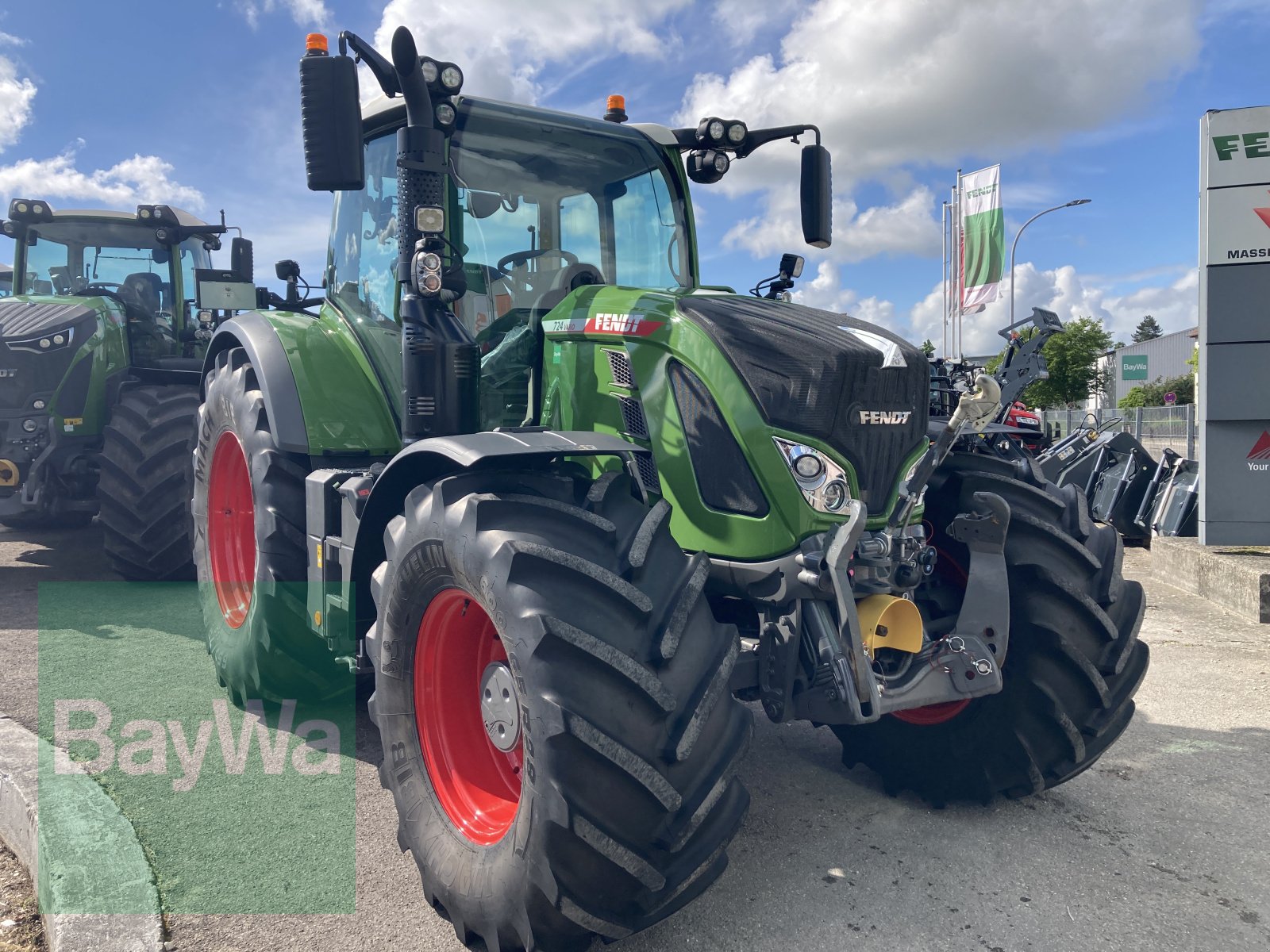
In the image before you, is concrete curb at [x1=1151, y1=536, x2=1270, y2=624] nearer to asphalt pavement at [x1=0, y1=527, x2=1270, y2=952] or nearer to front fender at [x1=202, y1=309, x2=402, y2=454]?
asphalt pavement at [x1=0, y1=527, x2=1270, y2=952]

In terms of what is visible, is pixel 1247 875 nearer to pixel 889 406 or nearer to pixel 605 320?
pixel 889 406

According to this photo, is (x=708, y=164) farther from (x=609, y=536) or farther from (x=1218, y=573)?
(x=1218, y=573)

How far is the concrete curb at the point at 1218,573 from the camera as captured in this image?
6730mm

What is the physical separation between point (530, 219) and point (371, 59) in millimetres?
864

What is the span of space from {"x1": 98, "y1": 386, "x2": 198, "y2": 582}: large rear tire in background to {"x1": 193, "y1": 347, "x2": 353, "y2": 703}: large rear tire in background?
179 centimetres

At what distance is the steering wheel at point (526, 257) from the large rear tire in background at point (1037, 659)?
66.1 inches

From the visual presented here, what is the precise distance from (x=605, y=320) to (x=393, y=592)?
1.13 meters

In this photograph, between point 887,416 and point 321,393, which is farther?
point 321,393

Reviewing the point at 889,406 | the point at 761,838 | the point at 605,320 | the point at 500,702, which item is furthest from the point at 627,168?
the point at 761,838

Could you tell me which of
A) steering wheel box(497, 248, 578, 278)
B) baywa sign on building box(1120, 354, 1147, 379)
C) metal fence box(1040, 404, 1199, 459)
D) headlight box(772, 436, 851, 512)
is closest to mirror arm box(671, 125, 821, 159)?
steering wheel box(497, 248, 578, 278)

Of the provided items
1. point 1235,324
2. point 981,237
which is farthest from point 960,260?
point 1235,324

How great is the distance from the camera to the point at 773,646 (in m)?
2.86

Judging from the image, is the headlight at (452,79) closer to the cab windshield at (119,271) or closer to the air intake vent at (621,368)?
the air intake vent at (621,368)

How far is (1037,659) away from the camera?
3.32 meters
